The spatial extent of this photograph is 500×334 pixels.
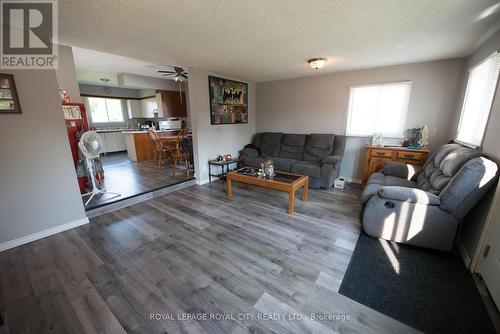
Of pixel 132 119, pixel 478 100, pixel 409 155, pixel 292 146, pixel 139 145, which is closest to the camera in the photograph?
pixel 478 100

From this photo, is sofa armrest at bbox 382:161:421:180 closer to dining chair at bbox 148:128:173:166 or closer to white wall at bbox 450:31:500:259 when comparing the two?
white wall at bbox 450:31:500:259

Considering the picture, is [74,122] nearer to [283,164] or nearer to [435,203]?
[283,164]

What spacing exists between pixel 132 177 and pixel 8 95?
2498 mm

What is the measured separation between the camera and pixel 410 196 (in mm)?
1989

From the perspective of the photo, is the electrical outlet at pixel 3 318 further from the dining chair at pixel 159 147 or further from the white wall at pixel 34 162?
the dining chair at pixel 159 147

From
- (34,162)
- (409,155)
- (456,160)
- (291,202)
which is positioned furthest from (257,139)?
(34,162)

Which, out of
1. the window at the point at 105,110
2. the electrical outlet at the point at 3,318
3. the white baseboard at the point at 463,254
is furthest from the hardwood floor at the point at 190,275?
the window at the point at 105,110

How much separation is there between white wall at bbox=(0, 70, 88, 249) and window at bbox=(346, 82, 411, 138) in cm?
459

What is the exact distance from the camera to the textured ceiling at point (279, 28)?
1.61m

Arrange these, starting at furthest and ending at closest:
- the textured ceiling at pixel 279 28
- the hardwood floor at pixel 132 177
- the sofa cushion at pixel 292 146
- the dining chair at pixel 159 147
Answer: the dining chair at pixel 159 147, the sofa cushion at pixel 292 146, the hardwood floor at pixel 132 177, the textured ceiling at pixel 279 28

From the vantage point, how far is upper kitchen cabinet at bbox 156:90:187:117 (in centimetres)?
615

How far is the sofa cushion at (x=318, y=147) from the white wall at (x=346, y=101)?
25 centimetres

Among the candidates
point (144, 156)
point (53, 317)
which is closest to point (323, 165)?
point (53, 317)

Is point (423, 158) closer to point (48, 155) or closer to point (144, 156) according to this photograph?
point (48, 155)
